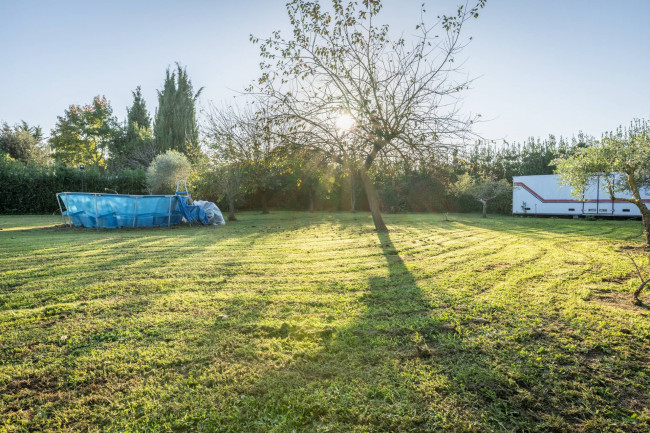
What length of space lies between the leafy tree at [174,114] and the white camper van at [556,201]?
103ft

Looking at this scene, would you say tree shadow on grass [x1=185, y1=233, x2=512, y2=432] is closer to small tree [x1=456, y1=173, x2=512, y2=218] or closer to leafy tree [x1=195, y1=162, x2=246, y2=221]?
leafy tree [x1=195, y1=162, x2=246, y2=221]

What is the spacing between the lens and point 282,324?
3.31m

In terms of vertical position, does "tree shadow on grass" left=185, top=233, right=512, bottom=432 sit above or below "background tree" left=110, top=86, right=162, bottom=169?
below

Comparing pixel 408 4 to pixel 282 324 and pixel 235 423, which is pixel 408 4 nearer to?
pixel 282 324

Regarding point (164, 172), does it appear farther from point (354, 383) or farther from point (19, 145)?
point (354, 383)

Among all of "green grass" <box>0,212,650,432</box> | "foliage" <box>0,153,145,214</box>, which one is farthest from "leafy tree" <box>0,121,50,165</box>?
"green grass" <box>0,212,650,432</box>

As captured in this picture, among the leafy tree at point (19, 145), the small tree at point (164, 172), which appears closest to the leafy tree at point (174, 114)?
the small tree at point (164, 172)

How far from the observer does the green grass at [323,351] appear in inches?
78.4

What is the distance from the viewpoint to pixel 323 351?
2773mm

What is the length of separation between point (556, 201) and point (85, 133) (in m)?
45.9

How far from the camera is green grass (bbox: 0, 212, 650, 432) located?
1991 millimetres

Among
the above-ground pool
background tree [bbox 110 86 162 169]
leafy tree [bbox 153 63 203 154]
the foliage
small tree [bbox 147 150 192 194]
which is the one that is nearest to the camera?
the above-ground pool

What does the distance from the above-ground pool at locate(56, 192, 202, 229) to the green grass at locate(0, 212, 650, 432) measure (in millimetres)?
8470

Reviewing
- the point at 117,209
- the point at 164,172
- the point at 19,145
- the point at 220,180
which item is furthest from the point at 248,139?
the point at 19,145
